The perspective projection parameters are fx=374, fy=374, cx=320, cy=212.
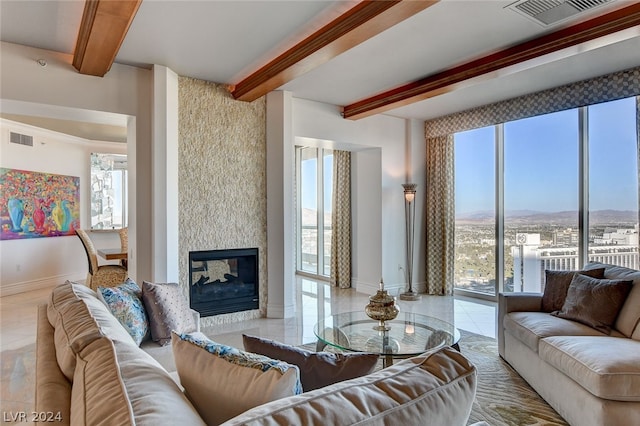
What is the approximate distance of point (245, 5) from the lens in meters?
2.67

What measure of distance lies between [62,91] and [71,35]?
0.57 m

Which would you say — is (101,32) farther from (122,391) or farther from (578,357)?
(578,357)

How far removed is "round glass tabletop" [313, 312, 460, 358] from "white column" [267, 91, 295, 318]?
1.45 meters

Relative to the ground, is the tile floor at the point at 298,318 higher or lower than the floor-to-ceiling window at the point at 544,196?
lower

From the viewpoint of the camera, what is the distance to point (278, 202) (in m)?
4.53

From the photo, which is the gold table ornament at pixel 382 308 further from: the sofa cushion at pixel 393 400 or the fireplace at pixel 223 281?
the fireplace at pixel 223 281

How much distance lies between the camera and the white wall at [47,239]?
5793 mm

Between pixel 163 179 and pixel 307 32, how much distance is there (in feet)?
6.54

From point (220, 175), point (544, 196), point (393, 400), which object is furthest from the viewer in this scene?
point (544, 196)

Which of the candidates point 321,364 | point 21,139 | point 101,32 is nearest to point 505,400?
point 321,364

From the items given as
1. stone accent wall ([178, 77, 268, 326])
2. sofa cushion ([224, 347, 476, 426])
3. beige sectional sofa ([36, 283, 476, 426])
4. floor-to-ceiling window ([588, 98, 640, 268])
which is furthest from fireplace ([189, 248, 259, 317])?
floor-to-ceiling window ([588, 98, 640, 268])

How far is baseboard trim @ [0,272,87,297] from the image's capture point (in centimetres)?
576

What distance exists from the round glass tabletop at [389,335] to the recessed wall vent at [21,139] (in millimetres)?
5914

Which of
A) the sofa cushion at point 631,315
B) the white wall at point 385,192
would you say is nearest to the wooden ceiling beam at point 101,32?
the white wall at point 385,192
